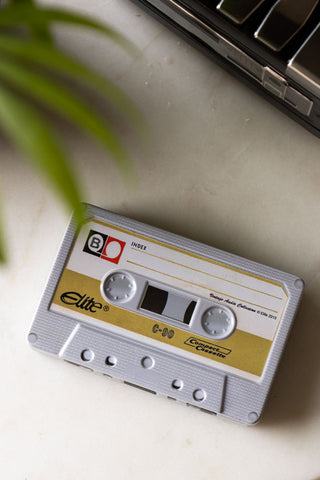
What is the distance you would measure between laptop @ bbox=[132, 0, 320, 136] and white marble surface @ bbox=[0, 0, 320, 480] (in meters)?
0.16

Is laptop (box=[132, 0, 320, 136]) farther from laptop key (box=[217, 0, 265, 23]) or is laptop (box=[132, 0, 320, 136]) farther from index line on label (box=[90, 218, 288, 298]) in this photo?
index line on label (box=[90, 218, 288, 298])

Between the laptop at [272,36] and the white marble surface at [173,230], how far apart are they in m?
0.16

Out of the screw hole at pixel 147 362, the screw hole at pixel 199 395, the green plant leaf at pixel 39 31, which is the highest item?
the green plant leaf at pixel 39 31

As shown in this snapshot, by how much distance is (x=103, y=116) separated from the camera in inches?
42.8

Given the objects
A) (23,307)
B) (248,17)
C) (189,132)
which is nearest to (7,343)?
(23,307)

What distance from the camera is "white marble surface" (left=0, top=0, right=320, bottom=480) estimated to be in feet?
3.38

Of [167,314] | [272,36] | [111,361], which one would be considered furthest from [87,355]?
[272,36]

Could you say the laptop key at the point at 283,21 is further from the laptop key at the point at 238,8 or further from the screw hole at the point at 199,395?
the screw hole at the point at 199,395

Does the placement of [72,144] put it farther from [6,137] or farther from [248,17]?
[248,17]

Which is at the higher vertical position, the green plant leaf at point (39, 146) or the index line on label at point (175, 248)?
the index line on label at point (175, 248)

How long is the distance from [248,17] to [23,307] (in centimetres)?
62

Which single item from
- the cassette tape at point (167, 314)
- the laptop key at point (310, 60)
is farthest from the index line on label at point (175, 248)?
the laptop key at point (310, 60)

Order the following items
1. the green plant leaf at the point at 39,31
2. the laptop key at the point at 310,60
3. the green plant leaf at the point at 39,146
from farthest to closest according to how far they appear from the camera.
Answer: the laptop key at the point at 310,60 < the green plant leaf at the point at 39,31 < the green plant leaf at the point at 39,146

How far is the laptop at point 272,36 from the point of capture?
83 centimetres
